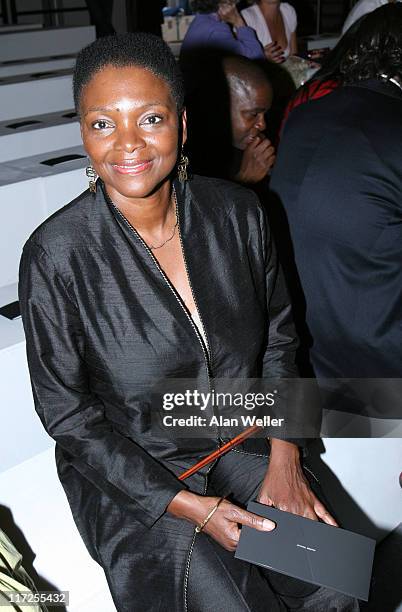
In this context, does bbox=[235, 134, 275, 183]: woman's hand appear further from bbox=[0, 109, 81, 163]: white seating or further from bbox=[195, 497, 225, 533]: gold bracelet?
bbox=[195, 497, 225, 533]: gold bracelet

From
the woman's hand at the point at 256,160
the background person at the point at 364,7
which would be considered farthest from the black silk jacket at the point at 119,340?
the background person at the point at 364,7

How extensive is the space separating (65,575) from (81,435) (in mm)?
387

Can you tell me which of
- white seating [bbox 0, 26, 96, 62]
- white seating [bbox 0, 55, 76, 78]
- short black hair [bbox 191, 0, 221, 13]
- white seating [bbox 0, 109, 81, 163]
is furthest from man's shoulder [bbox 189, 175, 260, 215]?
white seating [bbox 0, 26, 96, 62]

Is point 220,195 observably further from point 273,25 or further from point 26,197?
point 273,25

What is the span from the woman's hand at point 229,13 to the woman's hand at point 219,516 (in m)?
2.73

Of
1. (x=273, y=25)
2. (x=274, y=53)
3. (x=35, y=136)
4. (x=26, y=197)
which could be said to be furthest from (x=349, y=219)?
(x=273, y=25)

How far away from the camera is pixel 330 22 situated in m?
9.23

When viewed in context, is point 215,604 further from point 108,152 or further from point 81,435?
point 108,152

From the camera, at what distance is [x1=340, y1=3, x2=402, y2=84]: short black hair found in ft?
5.04

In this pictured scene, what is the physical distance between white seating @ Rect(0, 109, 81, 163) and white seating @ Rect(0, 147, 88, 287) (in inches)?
19.6

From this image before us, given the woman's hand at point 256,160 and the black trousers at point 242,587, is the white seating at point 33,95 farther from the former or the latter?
the black trousers at point 242,587

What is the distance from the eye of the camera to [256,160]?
6.55ft

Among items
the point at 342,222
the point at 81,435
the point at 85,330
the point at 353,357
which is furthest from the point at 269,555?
the point at 342,222

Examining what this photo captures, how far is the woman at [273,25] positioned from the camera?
3.70 m
